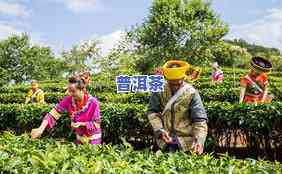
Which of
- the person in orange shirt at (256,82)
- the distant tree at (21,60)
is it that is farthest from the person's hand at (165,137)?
the distant tree at (21,60)

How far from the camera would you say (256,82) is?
8336mm

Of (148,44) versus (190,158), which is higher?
(148,44)

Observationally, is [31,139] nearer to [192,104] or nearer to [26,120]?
[192,104]

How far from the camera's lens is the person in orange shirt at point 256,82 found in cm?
812

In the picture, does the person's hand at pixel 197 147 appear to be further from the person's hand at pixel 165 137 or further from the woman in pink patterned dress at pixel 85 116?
the woman in pink patterned dress at pixel 85 116

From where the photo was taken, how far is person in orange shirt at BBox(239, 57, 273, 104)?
8125 millimetres

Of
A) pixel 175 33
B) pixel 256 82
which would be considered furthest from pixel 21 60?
pixel 256 82

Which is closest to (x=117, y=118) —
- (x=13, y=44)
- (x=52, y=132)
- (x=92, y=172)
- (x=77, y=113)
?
(x=52, y=132)

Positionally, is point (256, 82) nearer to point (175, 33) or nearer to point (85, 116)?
point (85, 116)

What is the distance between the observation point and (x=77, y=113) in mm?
→ 6008

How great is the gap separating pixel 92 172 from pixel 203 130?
69.2 inches

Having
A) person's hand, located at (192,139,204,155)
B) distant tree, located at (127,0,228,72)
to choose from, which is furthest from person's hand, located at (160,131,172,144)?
distant tree, located at (127,0,228,72)

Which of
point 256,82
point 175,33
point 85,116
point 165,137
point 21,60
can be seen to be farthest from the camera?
point 21,60

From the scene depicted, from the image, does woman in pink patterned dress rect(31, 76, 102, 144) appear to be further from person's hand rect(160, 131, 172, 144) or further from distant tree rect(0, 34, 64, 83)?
distant tree rect(0, 34, 64, 83)
